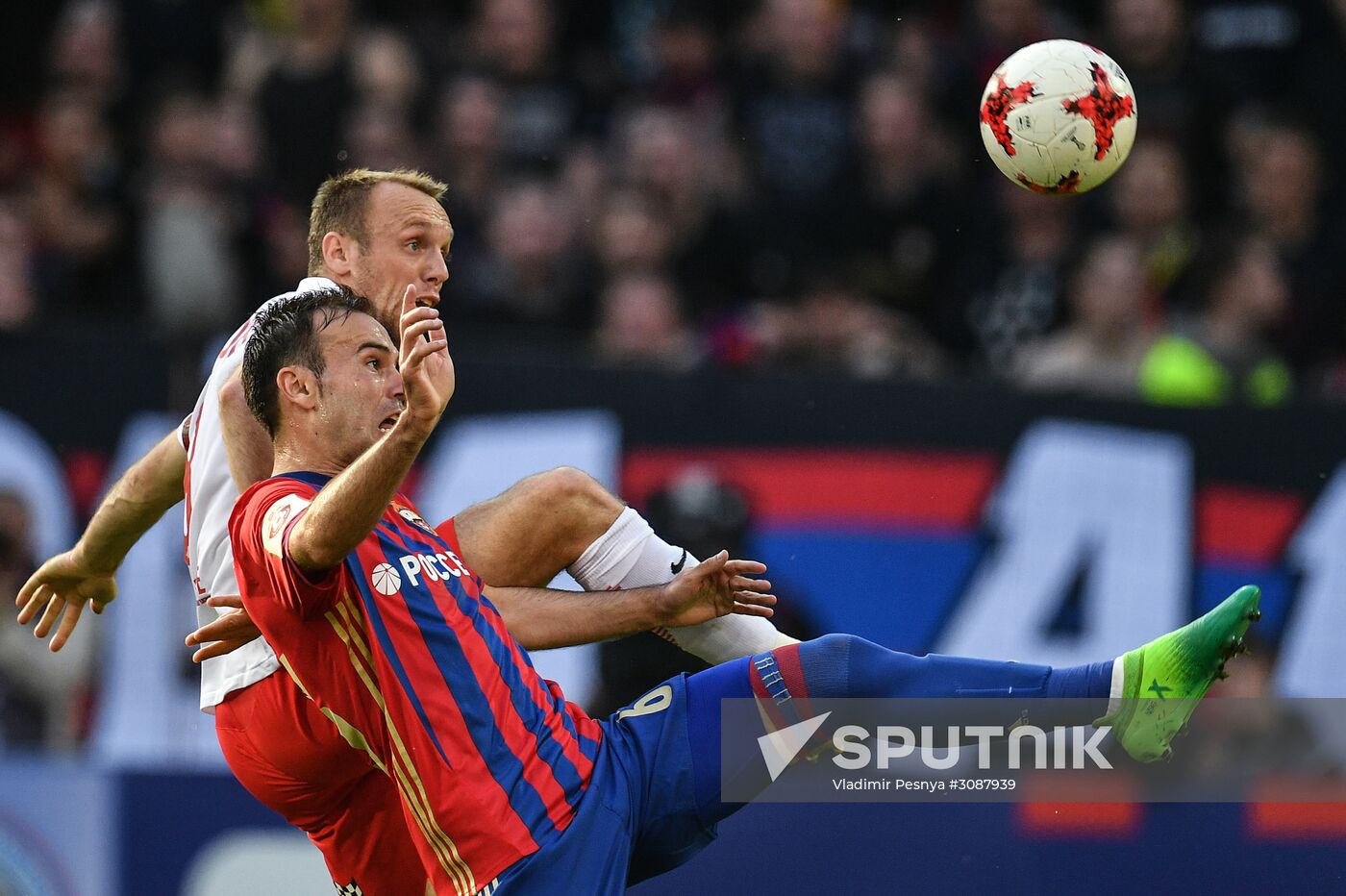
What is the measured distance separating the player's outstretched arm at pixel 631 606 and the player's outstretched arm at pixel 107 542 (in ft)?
3.84

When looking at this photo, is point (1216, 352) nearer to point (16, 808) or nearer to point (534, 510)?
point (534, 510)

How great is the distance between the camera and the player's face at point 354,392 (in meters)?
4.91

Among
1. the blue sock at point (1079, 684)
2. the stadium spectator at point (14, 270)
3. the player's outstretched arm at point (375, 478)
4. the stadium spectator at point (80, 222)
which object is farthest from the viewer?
the stadium spectator at point (80, 222)

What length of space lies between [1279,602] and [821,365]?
244cm

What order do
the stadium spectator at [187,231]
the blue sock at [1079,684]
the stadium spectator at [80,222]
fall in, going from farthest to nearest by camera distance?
the stadium spectator at [80,222], the stadium spectator at [187,231], the blue sock at [1079,684]

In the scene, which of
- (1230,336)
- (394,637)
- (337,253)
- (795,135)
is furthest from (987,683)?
(795,135)

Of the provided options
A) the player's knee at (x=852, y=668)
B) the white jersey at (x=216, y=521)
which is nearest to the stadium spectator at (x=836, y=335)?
the white jersey at (x=216, y=521)

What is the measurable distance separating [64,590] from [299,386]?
1799mm

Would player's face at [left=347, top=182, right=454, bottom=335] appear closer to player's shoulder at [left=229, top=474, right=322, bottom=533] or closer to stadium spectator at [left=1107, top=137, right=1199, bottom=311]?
player's shoulder at [left=229, top=474, right=322, bottom=533]

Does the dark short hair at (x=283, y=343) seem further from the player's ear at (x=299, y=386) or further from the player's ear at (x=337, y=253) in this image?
the player's ear at (x=337, y=253)

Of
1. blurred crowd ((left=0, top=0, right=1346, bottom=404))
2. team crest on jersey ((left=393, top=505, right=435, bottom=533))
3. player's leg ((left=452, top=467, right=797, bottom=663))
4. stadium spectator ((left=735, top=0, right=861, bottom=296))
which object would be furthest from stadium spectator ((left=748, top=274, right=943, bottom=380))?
team crest on jersey ((left=393, top=505, right=435, bottom=533))

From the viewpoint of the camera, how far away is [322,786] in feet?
18.3

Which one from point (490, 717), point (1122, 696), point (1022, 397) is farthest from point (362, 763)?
point (1022, 397)

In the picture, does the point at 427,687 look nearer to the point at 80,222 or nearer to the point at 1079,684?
the point at 1079,684
